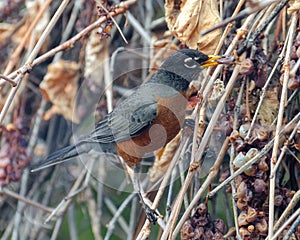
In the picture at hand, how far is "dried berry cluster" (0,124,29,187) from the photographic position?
2871mm

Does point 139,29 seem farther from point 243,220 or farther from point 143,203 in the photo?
point 243,220

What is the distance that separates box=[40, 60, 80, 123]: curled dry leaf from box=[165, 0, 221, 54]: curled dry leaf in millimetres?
1014

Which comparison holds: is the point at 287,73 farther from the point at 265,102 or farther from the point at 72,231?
the point at 72,231

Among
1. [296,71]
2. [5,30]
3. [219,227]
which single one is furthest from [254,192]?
[5,30]

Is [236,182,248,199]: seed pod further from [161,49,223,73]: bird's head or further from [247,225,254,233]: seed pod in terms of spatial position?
[161,49,223,73]: bird's head

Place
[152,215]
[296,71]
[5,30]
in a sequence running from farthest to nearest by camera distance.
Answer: [5,30] < [152,215] < [296,71]

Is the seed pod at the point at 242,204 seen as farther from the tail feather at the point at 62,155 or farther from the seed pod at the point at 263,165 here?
the tail feather at the point at 62,155

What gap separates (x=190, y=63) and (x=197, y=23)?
7.1 inches

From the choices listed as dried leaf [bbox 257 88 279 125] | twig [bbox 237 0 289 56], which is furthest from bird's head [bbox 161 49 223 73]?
dried leaf [bbox 257 88 279 125]

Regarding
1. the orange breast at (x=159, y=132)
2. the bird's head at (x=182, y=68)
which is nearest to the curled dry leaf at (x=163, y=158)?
the orange breast at (x=159, y=132)

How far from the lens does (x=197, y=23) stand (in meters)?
2.41

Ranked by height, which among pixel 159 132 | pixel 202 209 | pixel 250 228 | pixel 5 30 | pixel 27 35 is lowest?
pixel 250 228

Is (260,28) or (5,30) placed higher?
(5,30)

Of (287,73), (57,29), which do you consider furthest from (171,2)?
(57,29)
